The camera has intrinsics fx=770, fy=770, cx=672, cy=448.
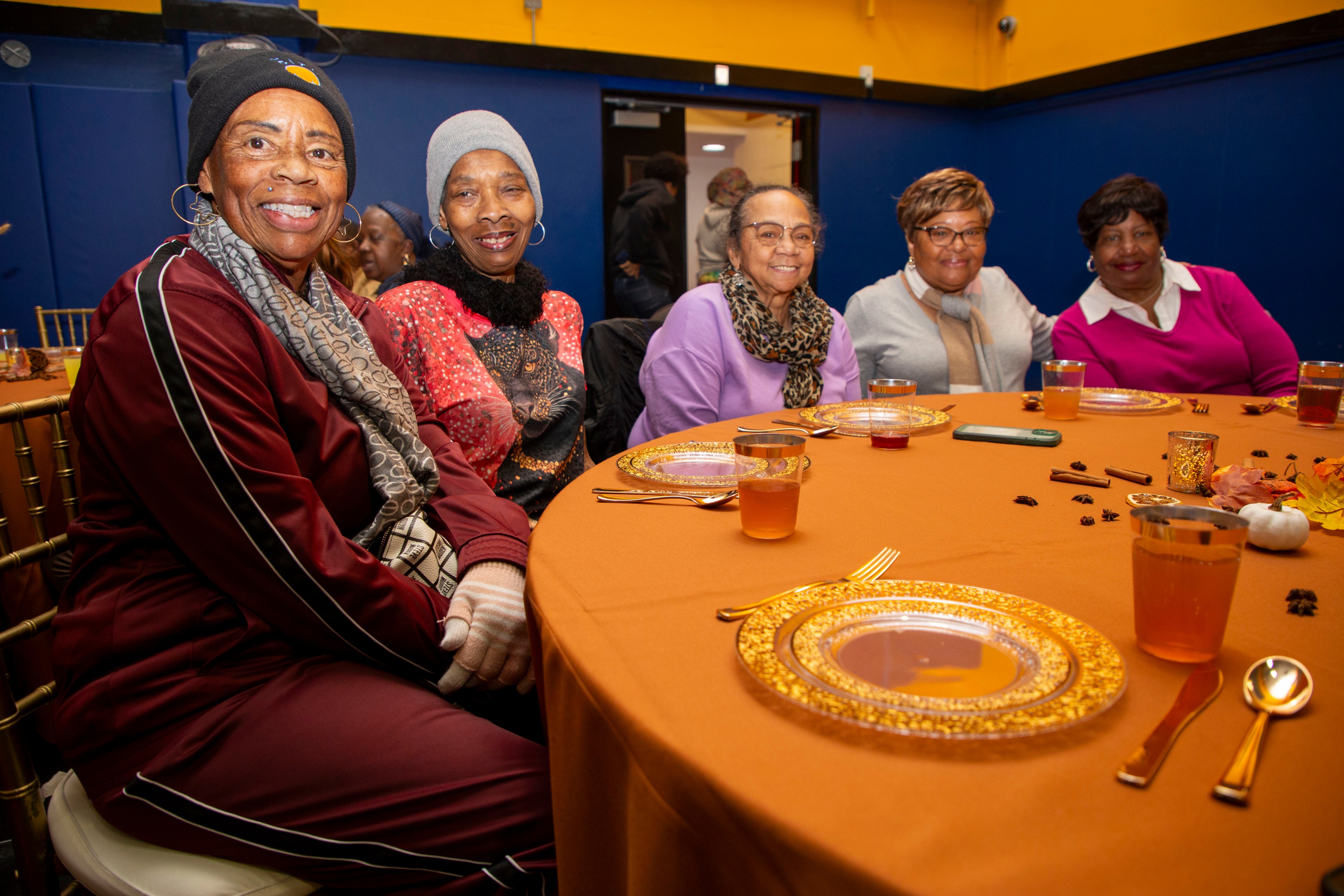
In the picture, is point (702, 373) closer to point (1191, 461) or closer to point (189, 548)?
point (1191, 461)

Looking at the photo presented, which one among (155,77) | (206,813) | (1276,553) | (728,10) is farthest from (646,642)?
(728,10)

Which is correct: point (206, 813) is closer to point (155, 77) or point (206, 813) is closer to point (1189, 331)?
point (1189, 331)

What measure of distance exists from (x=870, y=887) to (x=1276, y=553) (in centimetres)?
83

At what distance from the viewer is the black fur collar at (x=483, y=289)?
2021 mm

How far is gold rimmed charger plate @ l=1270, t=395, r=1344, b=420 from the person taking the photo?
1.79 meters

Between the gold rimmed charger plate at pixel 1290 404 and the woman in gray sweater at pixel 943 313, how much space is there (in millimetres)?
987

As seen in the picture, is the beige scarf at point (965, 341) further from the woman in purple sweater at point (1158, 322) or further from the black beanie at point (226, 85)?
the black beanie at point (226, 85)

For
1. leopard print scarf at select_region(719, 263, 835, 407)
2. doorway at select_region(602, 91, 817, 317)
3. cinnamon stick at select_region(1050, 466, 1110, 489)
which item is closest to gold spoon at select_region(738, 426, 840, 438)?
cinnamon stick at select_region(1050, 466, 1110, 489)

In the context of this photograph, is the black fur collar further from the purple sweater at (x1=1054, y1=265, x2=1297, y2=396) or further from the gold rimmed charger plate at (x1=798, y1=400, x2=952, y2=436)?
the purple sweater at (x1=1054, y1=265, x2=1297, y2=396)

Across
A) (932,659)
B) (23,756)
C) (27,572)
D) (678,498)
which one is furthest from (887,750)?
(27,572)

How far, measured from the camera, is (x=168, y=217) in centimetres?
481

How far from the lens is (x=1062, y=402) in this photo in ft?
5.93

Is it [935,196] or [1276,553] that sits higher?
[935,196]

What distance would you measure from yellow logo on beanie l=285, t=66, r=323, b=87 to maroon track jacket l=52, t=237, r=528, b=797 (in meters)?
0.42
